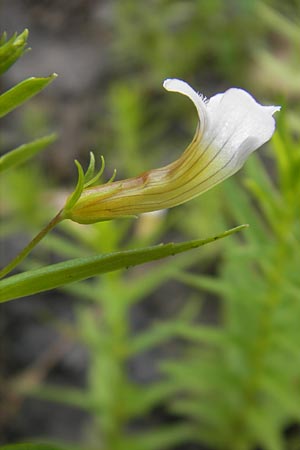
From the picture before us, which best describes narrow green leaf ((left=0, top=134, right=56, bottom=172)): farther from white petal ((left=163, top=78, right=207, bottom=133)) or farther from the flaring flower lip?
white petal ((left=163, top=78, right=207, bottom=133))

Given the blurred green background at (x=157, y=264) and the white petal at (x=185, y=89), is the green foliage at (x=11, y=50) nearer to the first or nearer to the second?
the white petal at (x=185, y=89)

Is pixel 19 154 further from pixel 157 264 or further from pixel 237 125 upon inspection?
pixel 157 264

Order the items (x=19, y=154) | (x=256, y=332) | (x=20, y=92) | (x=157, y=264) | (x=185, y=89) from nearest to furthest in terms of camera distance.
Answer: (x=185, y=89), (x=20, y=92), (x=19, y=154), (x=256, y=332), (x=157, y=264)

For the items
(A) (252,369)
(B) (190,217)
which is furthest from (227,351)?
(B) (190,217)

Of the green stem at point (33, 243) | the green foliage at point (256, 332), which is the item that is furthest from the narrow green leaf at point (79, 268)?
the green foliage at point (256, 332)

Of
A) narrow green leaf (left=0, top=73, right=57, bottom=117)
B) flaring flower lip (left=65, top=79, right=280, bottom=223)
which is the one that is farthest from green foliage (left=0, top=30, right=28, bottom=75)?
flaring flower lip (left=65, top=79, right=280, bottom=223)

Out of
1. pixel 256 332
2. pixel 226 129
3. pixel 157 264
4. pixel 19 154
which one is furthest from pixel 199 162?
pixel 157 264
